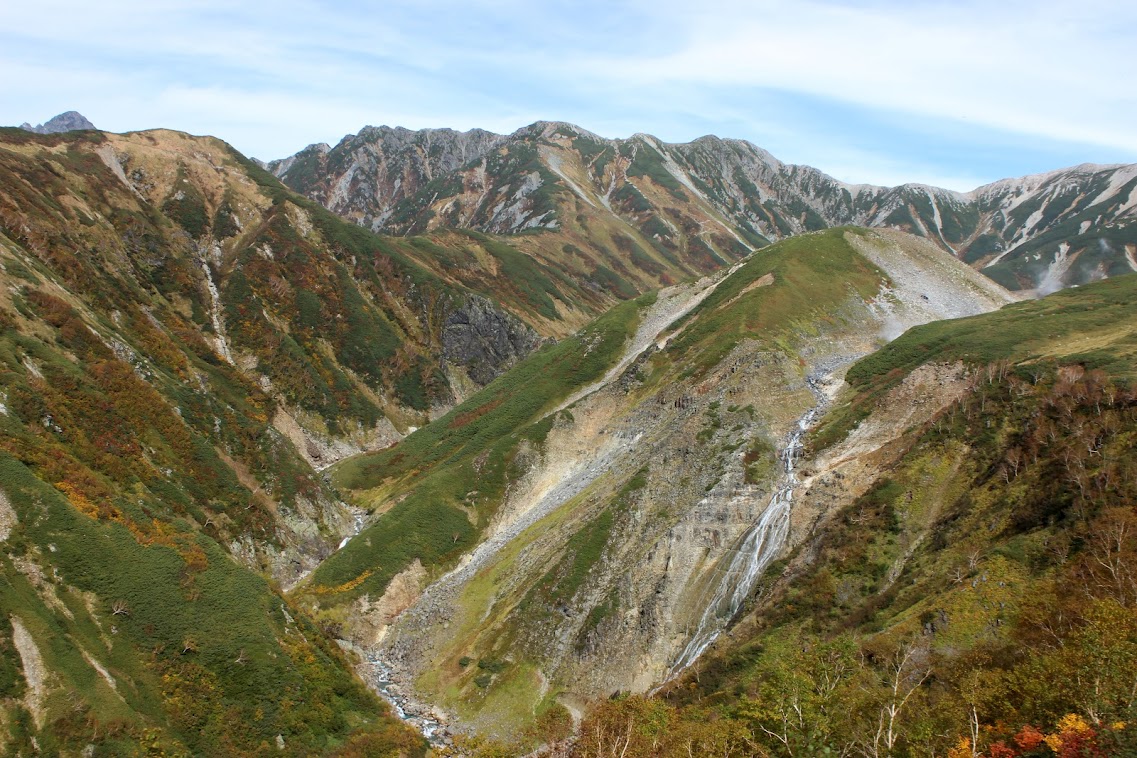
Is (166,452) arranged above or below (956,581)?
above

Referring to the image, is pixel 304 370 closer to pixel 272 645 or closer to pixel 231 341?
pixel 231 341

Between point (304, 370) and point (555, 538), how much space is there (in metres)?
67.0

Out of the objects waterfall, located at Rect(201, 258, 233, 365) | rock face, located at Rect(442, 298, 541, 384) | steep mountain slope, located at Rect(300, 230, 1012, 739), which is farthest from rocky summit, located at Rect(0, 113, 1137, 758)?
rock face, located at Rect(442, 298, 541, 384)

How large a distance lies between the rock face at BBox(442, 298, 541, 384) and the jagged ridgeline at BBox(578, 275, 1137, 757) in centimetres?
8946

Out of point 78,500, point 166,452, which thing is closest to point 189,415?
point 166,452

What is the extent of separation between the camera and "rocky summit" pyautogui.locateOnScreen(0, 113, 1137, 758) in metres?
29.2

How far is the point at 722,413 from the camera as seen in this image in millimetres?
62750

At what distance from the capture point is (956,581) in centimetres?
3456

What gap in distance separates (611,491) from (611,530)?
5770mm

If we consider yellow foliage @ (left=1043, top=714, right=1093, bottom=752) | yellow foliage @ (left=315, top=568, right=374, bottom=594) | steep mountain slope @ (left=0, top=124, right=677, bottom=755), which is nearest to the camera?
yellow foliage @ (left=1043, top=714, right=1093, bottom=752)

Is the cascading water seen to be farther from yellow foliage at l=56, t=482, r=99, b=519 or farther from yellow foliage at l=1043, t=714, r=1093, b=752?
yellow foliage at l=56, t=482, r=99, b=519

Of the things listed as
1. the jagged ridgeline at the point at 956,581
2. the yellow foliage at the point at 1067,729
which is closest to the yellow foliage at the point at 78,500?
the jagged ridgeline at the point at 956,581

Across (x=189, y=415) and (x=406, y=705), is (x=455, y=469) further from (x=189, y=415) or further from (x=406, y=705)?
(x=406, y=705)

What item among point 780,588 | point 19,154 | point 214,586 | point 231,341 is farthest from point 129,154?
point 780,588
